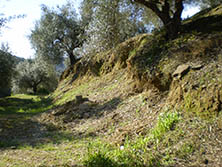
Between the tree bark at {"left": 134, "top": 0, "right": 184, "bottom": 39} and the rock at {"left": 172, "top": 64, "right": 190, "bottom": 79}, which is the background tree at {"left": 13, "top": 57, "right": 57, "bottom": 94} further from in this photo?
the rock at {"left": 172, "top": 64, "right": 190, "bottom": 79}

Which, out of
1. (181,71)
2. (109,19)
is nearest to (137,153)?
(181,71)

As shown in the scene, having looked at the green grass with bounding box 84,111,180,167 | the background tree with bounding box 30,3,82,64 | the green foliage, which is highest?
the background tree with bounding box 30,3,82,64

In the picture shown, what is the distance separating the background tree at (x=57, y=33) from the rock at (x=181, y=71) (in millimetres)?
16611

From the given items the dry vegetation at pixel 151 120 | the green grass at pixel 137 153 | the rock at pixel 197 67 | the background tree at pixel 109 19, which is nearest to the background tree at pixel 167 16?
the dry vegetation at pixel 151 120

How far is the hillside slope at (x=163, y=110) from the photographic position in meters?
3.99

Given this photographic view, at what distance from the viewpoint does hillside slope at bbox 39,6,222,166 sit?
399cm

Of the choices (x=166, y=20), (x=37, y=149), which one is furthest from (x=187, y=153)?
(x=166, y=20)

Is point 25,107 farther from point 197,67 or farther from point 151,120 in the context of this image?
point 197,67

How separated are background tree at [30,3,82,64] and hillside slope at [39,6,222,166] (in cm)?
1310

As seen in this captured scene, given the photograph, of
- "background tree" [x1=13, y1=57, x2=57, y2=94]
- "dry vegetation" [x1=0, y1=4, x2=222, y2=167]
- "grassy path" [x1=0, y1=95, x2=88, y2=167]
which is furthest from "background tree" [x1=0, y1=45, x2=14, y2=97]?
"dry vegetation" [x1=0, y1=4, x2=222, y2=167]

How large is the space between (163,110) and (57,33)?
59.2 ft

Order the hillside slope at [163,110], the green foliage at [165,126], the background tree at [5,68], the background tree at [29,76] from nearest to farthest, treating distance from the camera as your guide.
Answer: the hillside slope at [163,110]
the green foliage at [165,126]
the background tree at [5,68]
the background tree at [29,76]

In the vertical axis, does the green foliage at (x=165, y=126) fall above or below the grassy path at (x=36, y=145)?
above

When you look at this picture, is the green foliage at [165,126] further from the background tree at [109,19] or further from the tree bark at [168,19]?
the background tree at [109,19]
